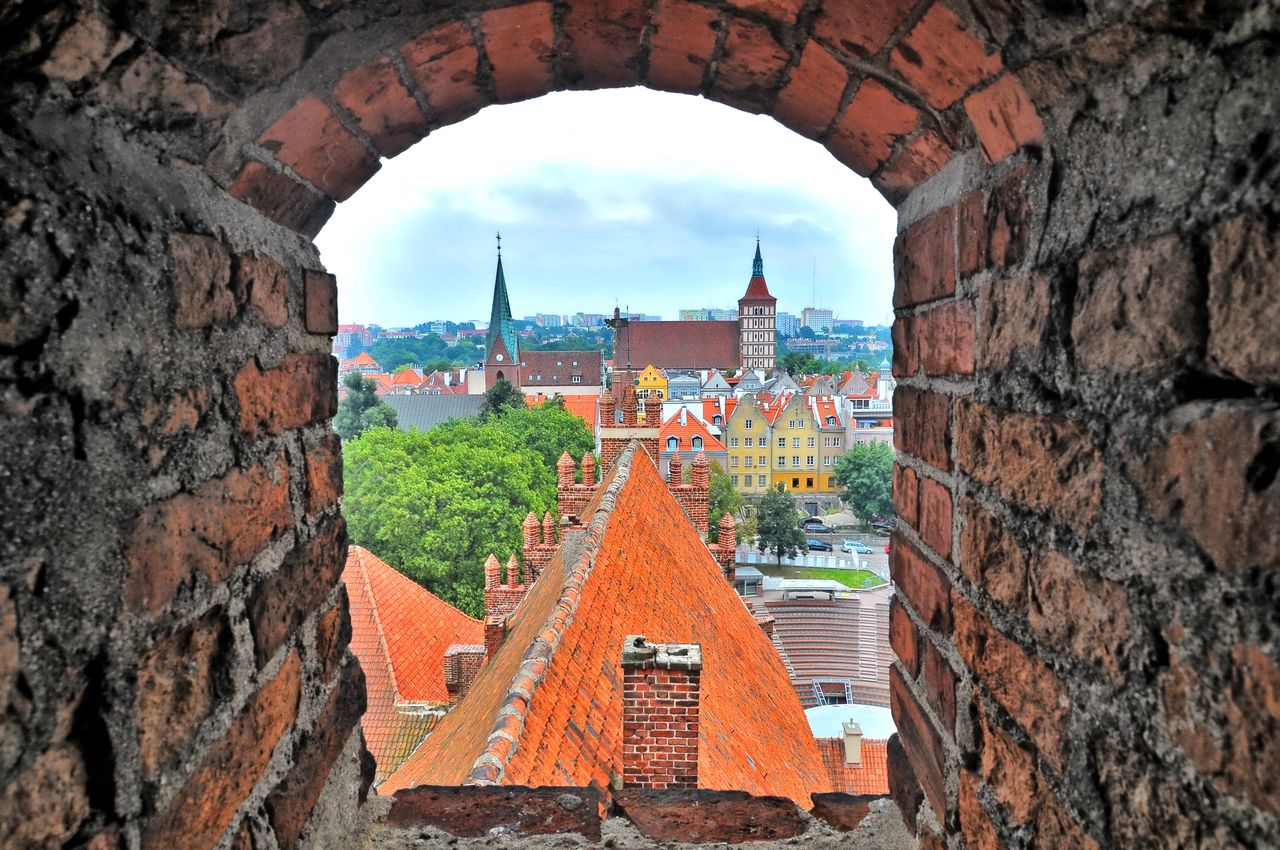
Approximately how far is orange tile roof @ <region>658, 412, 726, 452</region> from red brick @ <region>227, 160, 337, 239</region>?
114 ft

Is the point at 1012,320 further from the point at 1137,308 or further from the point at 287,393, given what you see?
the point at 287,393

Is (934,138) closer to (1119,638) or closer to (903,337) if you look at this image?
(903,337)

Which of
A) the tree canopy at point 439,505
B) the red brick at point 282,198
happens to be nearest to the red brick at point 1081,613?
the red brick at point 282,198

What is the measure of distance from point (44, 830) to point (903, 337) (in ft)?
5.44

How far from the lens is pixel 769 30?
51.9 inches

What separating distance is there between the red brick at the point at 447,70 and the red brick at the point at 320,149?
164mm

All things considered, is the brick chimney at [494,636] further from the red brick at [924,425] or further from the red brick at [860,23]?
the red brick at [860,23]

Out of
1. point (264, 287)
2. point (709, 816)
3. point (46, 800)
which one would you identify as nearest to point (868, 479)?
point (709, 816)

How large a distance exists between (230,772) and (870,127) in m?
1.56

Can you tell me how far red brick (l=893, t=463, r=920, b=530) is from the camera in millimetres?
1637

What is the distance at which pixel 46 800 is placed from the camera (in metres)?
0.85

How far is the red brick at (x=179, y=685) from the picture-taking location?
1.00 metres

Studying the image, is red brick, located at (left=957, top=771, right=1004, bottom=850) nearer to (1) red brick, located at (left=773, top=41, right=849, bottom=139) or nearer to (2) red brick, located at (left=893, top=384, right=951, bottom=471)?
(2) red brick, located at (left=893, top=384, right=951, bottom=471)

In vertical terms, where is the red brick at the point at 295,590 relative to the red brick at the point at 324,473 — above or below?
below
